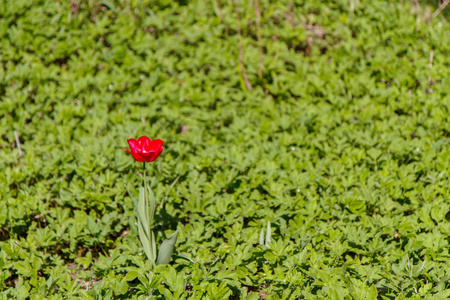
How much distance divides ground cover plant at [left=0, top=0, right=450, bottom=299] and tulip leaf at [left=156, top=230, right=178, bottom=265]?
0.07m

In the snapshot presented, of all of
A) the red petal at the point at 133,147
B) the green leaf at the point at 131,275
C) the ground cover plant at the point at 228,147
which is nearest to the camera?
the red petal at the point at 133,147

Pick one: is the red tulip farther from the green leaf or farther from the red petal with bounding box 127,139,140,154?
the green leaf

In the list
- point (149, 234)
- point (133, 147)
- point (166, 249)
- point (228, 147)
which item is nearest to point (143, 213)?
point (149, 234)

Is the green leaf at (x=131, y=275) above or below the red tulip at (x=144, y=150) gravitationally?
below

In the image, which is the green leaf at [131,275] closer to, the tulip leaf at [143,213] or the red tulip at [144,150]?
the tulip leaf at [143,213]

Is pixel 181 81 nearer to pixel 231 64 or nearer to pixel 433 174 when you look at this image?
pixel 231 64

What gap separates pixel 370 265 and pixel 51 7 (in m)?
4.68

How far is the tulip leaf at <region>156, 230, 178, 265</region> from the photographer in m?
2.55

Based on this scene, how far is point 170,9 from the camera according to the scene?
5570mm

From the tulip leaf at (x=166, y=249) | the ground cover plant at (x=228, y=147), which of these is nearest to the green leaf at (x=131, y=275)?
the ground cover plant at (x=228, y=147)

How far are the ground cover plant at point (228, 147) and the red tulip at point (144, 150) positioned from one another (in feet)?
2.20

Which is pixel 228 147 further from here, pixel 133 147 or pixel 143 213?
pixel 133 147

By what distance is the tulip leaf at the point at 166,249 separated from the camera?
2547 mm

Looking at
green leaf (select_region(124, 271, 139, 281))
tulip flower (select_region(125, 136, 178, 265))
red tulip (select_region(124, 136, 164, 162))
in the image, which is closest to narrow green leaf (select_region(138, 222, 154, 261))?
tulip flower (select_region(125, 136, 178, 265))
